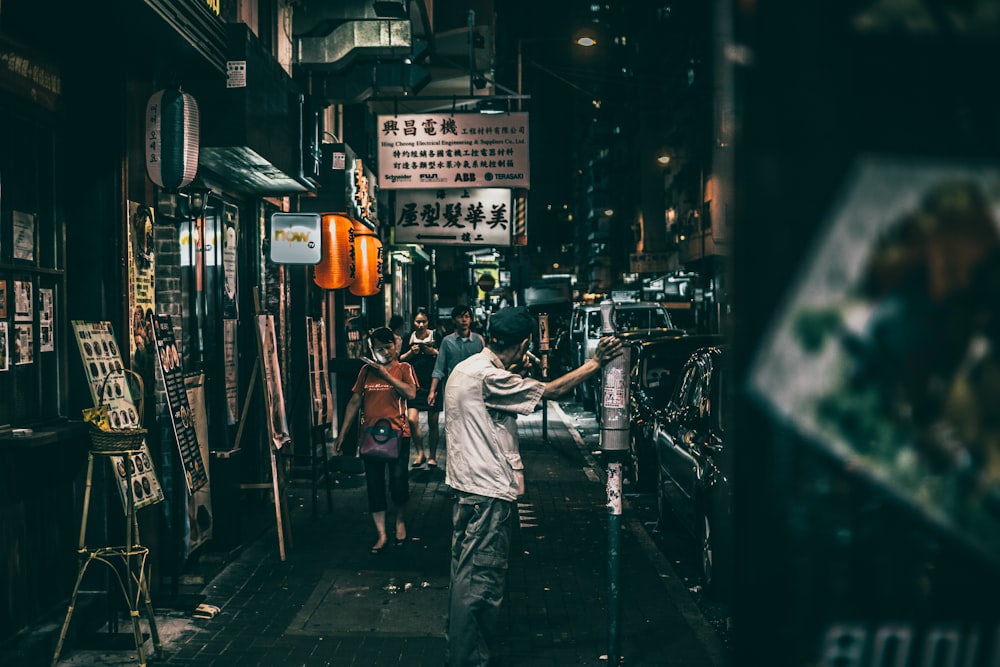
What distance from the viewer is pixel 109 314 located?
21.7 feet

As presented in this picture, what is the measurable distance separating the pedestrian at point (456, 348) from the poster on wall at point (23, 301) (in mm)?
6559

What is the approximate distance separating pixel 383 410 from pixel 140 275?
2.67m

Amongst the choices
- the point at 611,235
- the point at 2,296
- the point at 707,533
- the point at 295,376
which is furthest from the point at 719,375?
the point at 611,235

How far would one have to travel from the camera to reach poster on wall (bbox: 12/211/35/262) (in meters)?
5.91

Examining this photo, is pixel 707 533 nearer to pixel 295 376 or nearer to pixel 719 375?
pixel 719 375

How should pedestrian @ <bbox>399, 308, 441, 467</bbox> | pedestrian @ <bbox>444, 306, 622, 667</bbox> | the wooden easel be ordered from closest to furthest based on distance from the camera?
1. pedestrian @ <bbox>444, 306, 622, 667</bbox>
2. the wooden easel
3. pedestrian @ <bbox>399, 308, 441, 467</bbox>

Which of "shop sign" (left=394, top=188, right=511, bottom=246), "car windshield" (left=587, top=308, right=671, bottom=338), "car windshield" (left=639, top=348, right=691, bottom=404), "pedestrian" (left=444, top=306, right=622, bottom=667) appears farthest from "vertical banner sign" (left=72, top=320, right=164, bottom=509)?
"car windshield" (left=587, top=308, right=671, bottom=338)

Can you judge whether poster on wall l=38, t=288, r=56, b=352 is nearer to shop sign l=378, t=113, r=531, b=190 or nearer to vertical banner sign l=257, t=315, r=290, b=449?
vertical banner sign l=257, t=315, r=290, b=449

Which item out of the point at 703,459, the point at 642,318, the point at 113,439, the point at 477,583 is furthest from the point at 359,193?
the point at 477,583

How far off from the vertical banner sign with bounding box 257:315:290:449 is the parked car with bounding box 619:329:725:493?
5.08 metres

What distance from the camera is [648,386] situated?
13.0 metres

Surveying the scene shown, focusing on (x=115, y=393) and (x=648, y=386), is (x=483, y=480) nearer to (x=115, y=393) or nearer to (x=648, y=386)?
(x=115, y=393)

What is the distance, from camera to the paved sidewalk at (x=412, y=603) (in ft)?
20.0

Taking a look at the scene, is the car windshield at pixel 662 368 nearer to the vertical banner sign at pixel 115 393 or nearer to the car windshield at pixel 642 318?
the vertical banner sign at pixel 115 393
